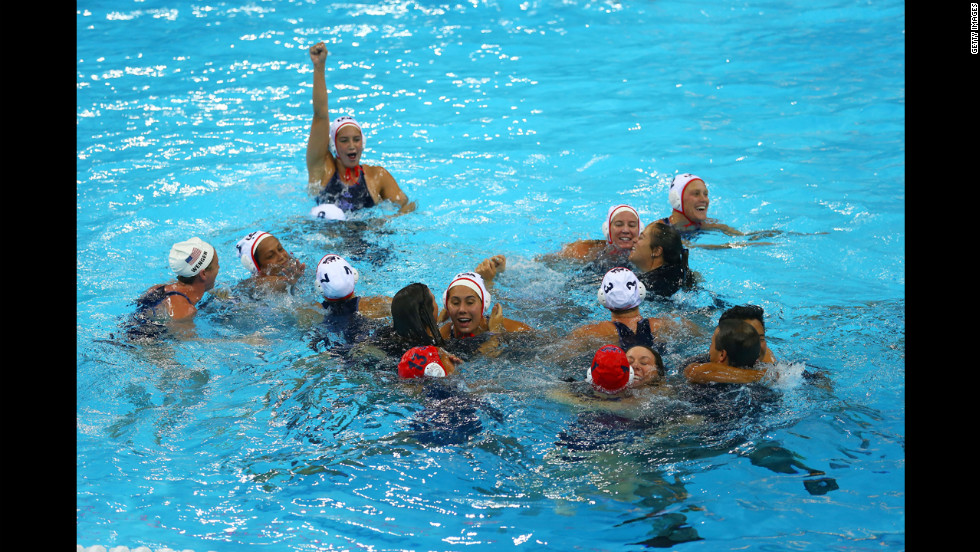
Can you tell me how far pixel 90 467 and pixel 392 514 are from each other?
7.44 feet

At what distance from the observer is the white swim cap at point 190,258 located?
23.5 ft

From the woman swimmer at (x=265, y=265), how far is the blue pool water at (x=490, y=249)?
18 cm

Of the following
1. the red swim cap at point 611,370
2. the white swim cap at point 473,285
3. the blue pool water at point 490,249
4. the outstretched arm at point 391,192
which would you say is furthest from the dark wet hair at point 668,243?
the outstretched arm at point 391,192

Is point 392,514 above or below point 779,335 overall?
below

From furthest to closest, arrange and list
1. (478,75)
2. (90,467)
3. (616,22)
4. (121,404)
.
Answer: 1. (616,22)
2. (478,75)
3. (121,404)
4. (90,467)

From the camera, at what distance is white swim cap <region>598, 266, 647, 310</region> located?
653 centimetres

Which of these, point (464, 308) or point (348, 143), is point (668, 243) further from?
point (348, 143)

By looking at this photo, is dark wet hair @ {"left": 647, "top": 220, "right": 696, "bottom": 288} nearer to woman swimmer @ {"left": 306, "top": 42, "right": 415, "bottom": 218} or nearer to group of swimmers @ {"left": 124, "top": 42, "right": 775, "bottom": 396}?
group of swimmers @ {"left": 124, "top": 42, "right": 775, "bottom": 396}

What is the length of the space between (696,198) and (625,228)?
99cm

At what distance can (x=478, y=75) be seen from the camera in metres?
14.7

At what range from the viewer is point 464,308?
254 inches

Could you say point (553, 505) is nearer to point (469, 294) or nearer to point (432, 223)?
point (469, 294)

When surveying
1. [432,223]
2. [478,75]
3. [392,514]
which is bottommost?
[392,514]
